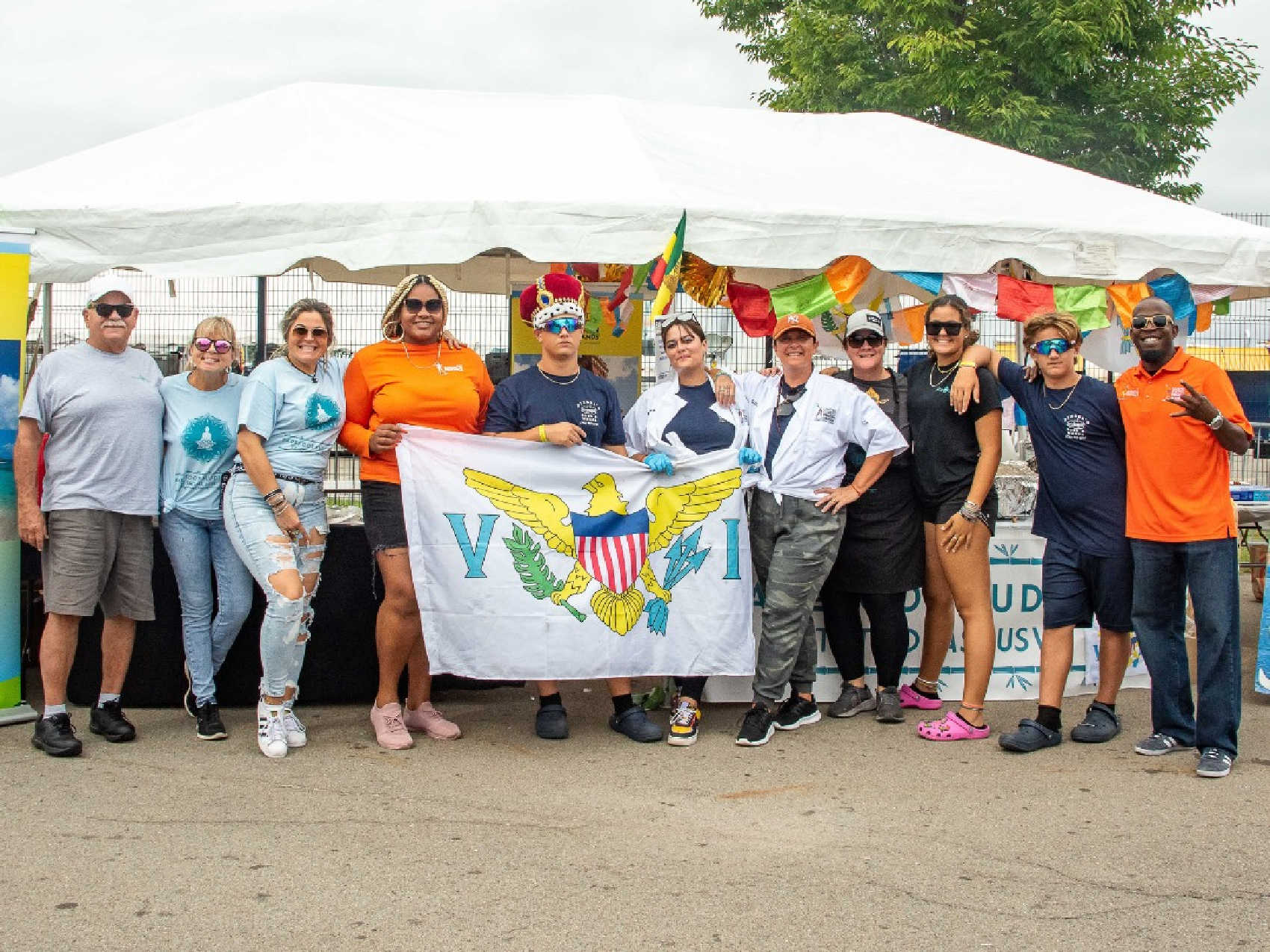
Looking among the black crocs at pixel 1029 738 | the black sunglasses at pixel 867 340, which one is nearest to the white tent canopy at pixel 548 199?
the black sunglasses at pixel 867 340

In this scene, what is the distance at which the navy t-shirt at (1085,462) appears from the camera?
17.7 feet

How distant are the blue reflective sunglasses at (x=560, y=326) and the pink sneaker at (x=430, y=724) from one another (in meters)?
1.78

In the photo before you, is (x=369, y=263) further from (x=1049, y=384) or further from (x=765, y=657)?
(x=1049, y=384)

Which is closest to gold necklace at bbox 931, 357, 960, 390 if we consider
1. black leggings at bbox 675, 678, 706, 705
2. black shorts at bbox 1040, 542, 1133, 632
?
black shorts at bbox 1040, 542, 1133, 632

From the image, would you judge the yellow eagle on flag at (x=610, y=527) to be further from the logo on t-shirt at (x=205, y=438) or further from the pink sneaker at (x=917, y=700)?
the pink sneaker at (x=917, y=700)

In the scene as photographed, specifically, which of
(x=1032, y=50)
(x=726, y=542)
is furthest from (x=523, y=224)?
(x=1032, y=50)

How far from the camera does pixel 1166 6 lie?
690 inches

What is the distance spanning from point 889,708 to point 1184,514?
1603 millimetres

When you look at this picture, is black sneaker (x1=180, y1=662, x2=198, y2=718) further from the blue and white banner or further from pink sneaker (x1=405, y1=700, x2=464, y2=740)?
the blue and white banner

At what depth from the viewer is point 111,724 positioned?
5449 mm

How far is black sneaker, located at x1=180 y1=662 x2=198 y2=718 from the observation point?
5.64 metres

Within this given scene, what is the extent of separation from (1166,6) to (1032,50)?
6.40 feet

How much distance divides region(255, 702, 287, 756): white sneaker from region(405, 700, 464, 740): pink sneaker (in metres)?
0.60

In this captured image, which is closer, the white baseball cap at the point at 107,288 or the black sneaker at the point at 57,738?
the black sneaker at the point at 57,738
